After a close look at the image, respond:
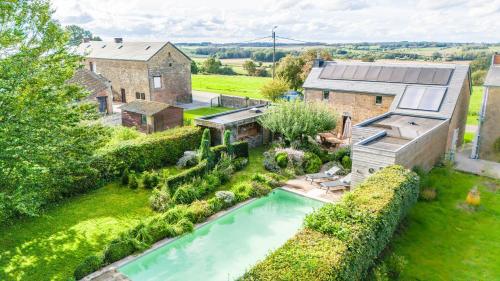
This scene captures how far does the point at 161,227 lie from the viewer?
14.8m

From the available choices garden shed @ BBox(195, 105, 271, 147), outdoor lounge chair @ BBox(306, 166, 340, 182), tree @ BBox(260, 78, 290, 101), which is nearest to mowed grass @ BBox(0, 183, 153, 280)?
garden shed @ BBox(195, 105, 271, 147)

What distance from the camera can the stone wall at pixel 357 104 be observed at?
88.1 feet

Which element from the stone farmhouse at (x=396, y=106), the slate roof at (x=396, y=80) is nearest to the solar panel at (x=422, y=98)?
the stone farmhouse at (x=396, y=106)

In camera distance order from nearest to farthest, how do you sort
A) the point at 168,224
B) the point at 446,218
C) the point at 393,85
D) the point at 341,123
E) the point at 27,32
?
the point at 27,32 → the point at 168,224 → the point at 446,218 → the point at 393,85 → the point at 341,123

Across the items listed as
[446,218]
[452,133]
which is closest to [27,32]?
[446,218]

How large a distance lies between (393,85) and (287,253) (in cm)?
2071

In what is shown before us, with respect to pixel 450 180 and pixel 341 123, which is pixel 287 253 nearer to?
pixel 450 180

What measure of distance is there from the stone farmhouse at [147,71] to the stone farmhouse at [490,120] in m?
32.1

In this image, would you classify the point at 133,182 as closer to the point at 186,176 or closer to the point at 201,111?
the point at 186,176

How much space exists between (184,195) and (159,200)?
3.92 feet

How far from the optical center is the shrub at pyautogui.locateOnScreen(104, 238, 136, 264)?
12977 mm

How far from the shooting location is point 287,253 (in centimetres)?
→ 971

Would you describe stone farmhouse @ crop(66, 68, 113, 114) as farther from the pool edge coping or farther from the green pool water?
the green pool water

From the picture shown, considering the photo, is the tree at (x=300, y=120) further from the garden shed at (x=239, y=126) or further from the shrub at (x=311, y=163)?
the garden shed at (x=239, y=126)
